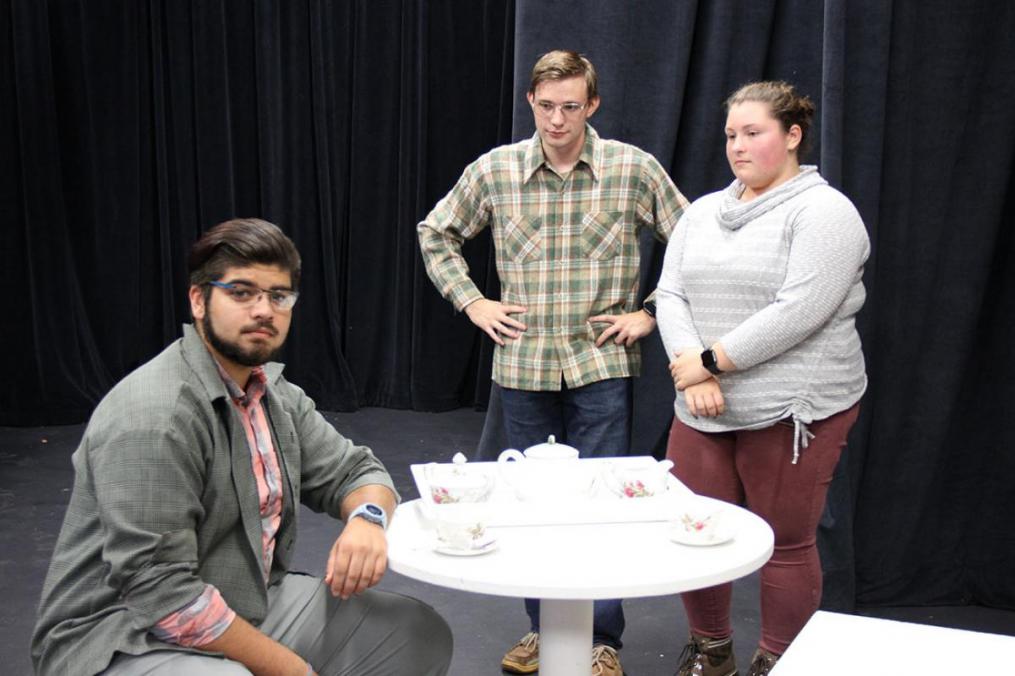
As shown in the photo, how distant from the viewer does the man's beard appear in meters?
1.89

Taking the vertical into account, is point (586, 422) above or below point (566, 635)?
above

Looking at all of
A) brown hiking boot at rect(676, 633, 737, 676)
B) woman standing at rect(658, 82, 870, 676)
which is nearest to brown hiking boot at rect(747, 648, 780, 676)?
woman standing at rect(658, 82, 870, 676)

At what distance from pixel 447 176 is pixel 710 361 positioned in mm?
3644

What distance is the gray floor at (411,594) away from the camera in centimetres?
296

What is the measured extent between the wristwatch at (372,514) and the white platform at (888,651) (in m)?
0.76

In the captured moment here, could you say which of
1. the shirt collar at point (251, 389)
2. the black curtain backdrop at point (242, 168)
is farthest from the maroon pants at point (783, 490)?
the black curtain backdrop at point (242, 168)

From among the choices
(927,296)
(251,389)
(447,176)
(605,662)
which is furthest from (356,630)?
(447,176)

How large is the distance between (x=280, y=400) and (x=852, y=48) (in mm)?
2060

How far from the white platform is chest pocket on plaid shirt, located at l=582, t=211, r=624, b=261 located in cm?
138

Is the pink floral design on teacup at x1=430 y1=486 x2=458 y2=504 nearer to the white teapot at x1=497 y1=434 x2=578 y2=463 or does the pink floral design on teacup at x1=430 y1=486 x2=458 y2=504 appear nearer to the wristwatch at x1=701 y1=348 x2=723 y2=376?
the white teapot at x1=497 y1=434 x2=578 y2=463

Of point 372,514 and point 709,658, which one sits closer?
point 372,514

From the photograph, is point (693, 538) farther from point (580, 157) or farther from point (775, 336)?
point (580, 157)

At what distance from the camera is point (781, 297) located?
7.62 feet

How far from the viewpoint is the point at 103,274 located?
5.57 metres
